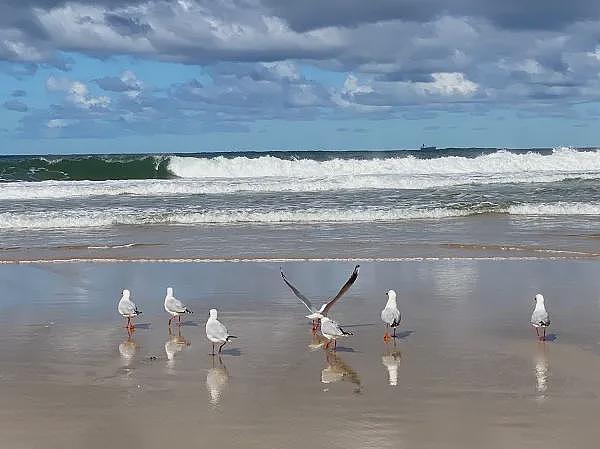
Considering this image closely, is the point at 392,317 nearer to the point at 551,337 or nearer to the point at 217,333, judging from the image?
the point at 551,337

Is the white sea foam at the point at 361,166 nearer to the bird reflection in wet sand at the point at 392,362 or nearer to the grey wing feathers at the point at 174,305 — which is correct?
the grey wing feathers at the point at 174,305

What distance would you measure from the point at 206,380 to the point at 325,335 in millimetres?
1622

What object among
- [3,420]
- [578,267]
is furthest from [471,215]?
[3,420]

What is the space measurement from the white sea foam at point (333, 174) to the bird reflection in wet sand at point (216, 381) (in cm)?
2810

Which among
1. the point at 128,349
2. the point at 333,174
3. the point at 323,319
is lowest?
the point at 128,349

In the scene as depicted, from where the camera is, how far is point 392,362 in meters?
8.32

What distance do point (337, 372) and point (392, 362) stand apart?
26.9 inches

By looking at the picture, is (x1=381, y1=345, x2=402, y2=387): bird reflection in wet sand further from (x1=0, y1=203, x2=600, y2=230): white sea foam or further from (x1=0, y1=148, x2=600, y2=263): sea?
(x1=0, y1=203, x2=600, y2=230): white sea foam

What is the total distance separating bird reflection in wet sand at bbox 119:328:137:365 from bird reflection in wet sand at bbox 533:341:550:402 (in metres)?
4.12

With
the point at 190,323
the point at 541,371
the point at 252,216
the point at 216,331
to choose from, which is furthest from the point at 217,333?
the point at 252,216

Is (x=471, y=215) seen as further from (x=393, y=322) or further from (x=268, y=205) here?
(x=393, y=322)

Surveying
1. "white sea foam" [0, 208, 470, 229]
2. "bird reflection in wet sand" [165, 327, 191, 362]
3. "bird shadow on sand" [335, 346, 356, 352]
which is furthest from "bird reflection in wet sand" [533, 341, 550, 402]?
"white sea foam" [0, 208, 470, 229]

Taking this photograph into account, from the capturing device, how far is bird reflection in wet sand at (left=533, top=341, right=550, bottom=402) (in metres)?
7.10

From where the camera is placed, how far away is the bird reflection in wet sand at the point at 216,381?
7154mm
